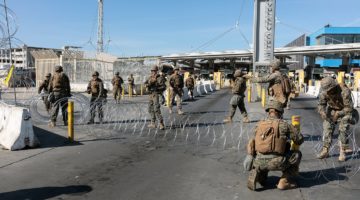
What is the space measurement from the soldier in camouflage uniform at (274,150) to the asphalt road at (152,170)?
264 mm

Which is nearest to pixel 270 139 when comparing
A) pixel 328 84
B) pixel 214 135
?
pixel 328 84

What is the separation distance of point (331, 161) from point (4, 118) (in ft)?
24.5

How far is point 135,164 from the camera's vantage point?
24.7ft

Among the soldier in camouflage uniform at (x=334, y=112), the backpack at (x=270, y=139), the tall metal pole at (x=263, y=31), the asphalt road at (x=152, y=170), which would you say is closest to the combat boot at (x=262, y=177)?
the asphalt road at (x=152, y=170)

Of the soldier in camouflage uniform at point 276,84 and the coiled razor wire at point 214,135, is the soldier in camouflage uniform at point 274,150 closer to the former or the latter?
the coiled razor wire at point 214,135

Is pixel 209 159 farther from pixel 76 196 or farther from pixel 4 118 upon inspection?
pixel 4 118

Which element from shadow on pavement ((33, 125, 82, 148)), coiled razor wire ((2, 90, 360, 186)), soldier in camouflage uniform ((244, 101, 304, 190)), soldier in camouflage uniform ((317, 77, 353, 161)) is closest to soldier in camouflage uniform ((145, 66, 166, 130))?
coiled razor wire ((2, 90, 360, 186))

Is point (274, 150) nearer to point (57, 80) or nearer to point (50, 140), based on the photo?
point (50, 140)

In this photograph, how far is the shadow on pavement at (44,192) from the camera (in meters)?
5.53

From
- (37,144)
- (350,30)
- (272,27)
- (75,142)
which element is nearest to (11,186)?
(37,144)

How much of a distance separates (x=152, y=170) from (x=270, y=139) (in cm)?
243

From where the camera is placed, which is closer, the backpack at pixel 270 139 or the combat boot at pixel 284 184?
the backpack at pixel 270 139

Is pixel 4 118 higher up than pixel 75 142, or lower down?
higher up

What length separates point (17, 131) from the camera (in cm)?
870
